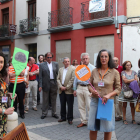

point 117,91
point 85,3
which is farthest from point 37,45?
point 117,91

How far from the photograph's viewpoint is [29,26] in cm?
1694

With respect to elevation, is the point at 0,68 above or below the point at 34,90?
above

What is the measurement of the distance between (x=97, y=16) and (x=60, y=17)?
3.13 meters

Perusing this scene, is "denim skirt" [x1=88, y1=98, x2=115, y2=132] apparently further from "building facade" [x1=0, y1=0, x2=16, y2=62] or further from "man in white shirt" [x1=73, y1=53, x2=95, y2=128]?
"building facade" [x1=0, y1=0, x2=16, y2=62]

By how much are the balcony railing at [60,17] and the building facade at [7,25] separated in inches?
175

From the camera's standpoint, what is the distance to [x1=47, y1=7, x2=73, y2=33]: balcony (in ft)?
47.5

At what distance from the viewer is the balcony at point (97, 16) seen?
41.1ft

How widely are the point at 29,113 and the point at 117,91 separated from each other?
4.43 m

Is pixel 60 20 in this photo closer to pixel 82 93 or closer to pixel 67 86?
pixel 67 86

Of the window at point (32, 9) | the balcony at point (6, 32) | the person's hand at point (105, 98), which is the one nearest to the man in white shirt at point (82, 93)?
the person's hand at point (105, 98)

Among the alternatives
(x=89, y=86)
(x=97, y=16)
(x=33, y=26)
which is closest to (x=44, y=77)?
(x=89, y=86)

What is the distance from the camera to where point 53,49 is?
51.8 feet

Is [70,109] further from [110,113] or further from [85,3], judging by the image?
[85,3]

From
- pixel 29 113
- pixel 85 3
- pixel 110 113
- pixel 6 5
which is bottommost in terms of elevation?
pixel 29 113
